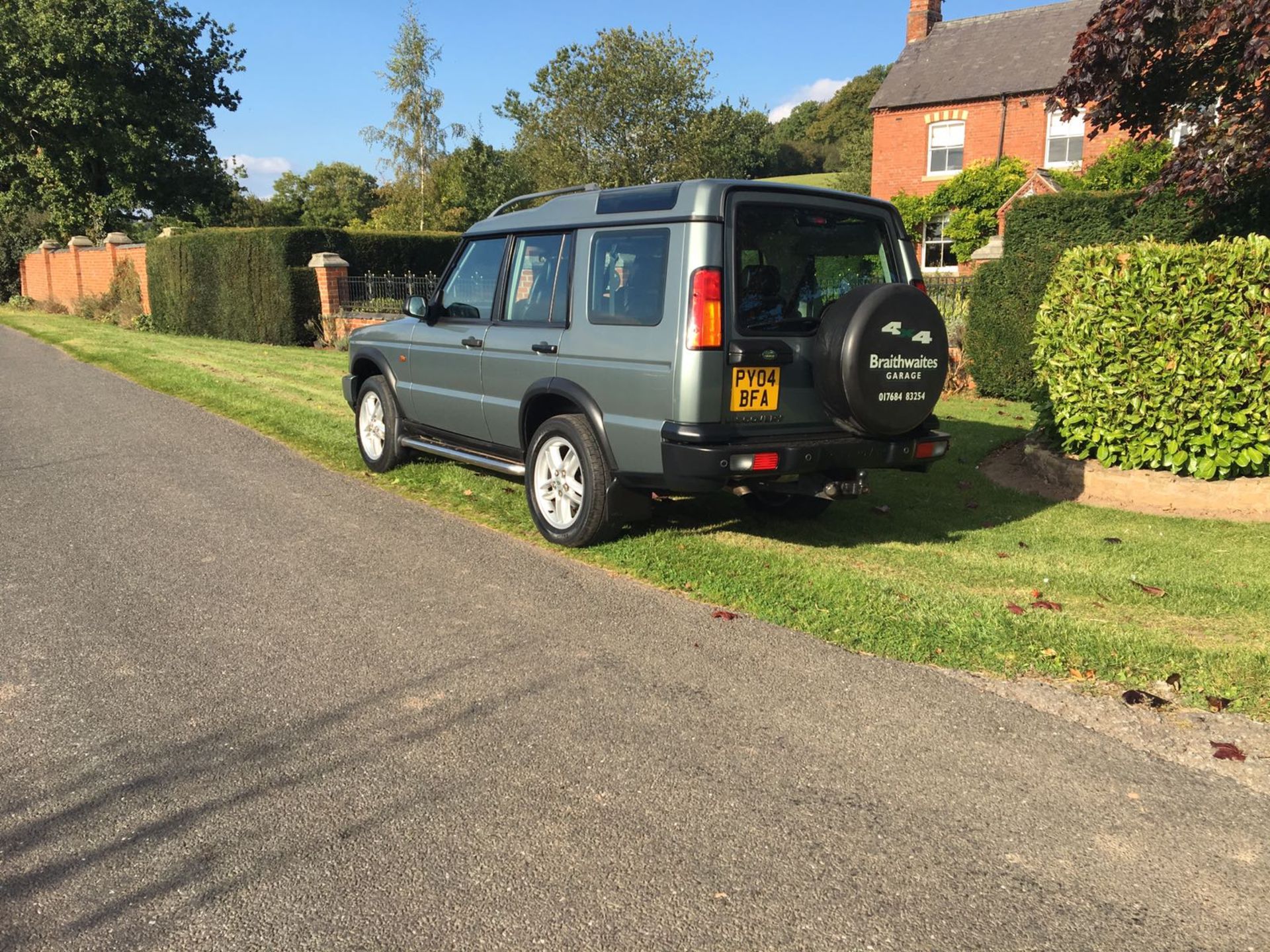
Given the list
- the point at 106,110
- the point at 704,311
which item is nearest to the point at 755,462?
the point at 704,311

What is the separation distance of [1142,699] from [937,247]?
2849 centimetres

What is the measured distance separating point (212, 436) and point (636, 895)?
351 inches

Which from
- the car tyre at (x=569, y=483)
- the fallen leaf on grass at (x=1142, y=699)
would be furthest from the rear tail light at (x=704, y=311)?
the fallen leaf on grass at (x=1142, y=699)

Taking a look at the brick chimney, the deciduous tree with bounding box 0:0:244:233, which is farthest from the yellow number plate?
the deciduous tree with bounding box 0:0:244:233

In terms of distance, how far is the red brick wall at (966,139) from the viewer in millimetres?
29281

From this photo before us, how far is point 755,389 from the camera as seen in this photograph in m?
5.50

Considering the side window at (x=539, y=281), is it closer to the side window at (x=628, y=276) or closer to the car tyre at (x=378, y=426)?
the side window at (x=628, y=276)

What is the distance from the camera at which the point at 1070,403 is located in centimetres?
789

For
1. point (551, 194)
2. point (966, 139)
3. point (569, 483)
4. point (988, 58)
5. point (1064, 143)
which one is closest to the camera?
point (569, 483)

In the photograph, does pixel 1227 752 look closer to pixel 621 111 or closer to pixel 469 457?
pixel 469 457

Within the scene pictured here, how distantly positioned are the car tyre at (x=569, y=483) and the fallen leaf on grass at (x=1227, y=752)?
3368 millimetres

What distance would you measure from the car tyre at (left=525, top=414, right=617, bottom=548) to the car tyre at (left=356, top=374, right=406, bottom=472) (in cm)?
213

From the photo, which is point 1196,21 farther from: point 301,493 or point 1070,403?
point 301,493

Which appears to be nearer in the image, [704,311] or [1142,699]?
[1142,699]
